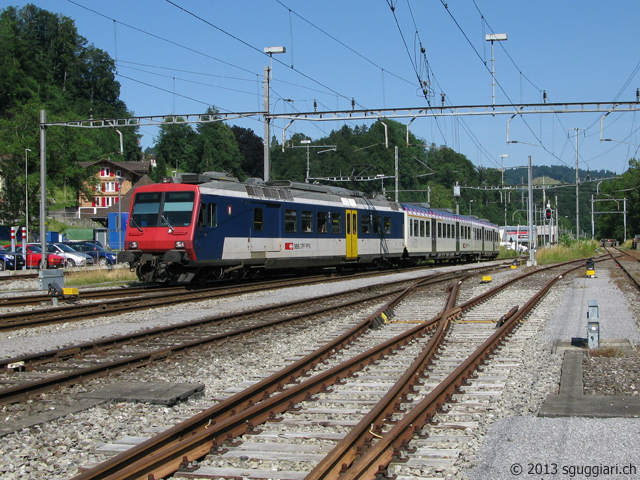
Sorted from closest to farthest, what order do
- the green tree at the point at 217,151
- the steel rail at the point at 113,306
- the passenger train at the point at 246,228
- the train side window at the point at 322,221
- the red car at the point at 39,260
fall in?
1. the steel rail at the point at 113,306
2. the passenger train at the point at 246,228
3. the train side window at the point at 322,221
4. the red car at the point at 39,260
5. the green tree at the point at 217,151

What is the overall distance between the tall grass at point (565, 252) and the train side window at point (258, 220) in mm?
25100

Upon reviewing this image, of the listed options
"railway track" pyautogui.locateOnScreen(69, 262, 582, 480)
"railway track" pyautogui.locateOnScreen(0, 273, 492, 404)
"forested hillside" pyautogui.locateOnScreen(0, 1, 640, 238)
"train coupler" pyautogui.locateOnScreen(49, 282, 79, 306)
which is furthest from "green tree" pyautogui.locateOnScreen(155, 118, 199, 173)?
"railway track" pyautogui.locateOnScreen(69, 262, 582, 480)

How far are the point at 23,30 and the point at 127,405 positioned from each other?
12152 cm

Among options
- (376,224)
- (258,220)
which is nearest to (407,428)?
(258,220)

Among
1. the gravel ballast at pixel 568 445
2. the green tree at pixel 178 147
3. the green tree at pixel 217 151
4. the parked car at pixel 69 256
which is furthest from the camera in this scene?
the green tree at pixel 178 147

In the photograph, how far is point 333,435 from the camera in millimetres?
5906

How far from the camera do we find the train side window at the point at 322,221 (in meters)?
A: 25.3

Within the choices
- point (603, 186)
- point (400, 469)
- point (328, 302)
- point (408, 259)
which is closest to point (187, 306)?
point (328, 302)

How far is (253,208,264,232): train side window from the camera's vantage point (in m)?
Answer: 21.5

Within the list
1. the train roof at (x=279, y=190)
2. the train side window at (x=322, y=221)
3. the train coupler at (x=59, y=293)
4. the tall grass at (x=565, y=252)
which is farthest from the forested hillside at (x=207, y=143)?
the train coupler at (x=59, y=293)

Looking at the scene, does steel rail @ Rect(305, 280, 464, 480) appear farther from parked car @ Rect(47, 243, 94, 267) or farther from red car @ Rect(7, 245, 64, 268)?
parked car @ Rect(47, 243, 94, 267)

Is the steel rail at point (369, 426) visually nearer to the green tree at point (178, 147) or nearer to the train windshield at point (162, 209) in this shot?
the train windshield at point (162, 209)

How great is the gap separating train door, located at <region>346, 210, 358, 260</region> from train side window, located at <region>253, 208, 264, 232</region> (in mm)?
6044

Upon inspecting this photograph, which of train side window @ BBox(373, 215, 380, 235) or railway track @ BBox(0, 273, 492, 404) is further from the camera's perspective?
train side window @ BBox(373, 215, 380, 235)
